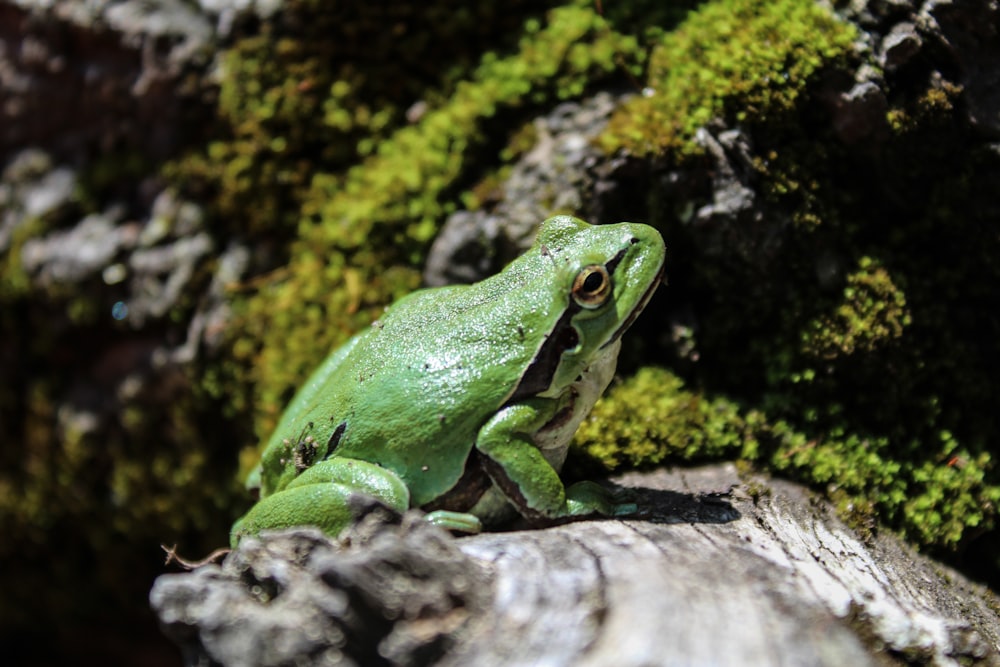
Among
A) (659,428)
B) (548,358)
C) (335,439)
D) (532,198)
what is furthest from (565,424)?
(532,198)

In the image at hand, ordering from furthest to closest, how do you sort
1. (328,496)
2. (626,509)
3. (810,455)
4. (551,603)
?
(810,455) → (626,509) → (328,496) → (551,603)

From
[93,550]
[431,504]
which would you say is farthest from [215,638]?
[93,550]

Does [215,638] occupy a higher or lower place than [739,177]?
lower

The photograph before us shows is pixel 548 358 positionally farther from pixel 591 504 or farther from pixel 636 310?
pixel 591 504

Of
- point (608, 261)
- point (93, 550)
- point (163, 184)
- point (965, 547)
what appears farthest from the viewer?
point (93, 550)

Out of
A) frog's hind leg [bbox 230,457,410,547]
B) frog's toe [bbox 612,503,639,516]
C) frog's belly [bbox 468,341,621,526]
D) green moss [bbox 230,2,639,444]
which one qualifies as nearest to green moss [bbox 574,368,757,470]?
frog's belly [bbox 468,341,621,526]

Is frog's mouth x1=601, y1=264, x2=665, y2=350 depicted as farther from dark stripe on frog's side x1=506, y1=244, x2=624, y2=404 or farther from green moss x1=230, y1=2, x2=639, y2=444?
green moss x1=230, y1=2, x2=639, y2=444

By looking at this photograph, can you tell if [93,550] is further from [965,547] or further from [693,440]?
[965,547]
